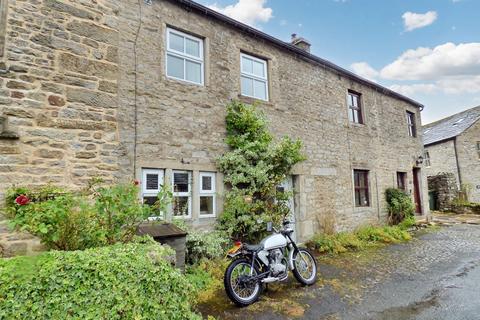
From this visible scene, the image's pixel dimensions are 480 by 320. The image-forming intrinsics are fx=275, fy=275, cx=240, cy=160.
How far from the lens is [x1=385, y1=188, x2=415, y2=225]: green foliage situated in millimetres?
11539

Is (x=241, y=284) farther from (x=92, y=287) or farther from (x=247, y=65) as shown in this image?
(x=247, y=65)

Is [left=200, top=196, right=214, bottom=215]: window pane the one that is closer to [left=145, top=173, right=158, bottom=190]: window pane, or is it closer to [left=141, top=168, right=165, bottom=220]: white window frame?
[left=141, top=168, right=165, bottom=220]: white window frame

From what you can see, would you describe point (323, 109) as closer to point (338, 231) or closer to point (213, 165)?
point (338, 231)

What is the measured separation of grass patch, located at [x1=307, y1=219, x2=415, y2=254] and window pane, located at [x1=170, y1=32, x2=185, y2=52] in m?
6.63

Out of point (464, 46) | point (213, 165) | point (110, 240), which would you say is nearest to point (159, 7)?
point (213, 165)

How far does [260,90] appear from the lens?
8.46 m

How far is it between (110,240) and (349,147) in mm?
9414

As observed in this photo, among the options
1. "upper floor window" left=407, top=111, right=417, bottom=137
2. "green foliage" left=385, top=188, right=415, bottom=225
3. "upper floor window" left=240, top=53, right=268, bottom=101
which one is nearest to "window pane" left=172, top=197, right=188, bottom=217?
"upper floor window" left=240, top=53, right=268, bottom=101

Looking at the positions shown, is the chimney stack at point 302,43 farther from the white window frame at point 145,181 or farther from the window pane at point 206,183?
the white window frame at point 145,181

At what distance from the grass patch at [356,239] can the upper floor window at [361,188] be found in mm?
1101

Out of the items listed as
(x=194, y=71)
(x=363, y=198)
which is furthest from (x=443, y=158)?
(x=194, y=71)

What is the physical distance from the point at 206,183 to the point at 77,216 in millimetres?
3623

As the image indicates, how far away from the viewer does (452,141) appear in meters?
21.9

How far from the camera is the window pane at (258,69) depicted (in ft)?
27.6
